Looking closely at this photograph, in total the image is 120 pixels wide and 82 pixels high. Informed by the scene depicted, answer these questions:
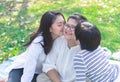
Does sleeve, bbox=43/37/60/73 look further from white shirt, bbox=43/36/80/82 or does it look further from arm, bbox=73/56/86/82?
arm, bbox=73/56/86/82

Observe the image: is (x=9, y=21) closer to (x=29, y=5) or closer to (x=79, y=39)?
(x=29, y=5)

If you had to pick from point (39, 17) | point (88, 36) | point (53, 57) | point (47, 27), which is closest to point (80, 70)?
point (88, 36)

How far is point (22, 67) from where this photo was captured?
12.1 feet

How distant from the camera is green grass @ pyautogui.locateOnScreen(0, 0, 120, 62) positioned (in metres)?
4.96

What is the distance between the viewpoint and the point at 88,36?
9.69ft

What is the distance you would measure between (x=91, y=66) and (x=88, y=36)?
0.28m

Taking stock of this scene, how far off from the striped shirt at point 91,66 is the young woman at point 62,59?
11.0 inches

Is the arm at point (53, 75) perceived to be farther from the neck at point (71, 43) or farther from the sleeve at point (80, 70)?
the sleeve at point (80, 70)

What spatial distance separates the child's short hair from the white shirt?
299mm

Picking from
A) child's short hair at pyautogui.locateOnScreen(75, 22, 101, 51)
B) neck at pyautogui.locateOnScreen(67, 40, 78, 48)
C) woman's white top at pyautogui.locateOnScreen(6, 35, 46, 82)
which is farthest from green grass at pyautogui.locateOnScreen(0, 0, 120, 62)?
child's short hair at pyautogui.locateOnScreen(75, 22, 101, 51)

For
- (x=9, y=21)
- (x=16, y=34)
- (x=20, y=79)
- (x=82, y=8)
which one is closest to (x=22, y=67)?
(x=20, y=79)

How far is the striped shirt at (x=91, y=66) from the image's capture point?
118 inches

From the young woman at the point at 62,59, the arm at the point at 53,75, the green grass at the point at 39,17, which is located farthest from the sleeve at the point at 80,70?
the green grass at the point at 39,17

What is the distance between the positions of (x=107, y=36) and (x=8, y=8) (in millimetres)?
2229
